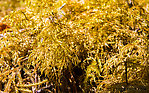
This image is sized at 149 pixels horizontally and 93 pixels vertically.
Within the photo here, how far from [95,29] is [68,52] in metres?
0.21

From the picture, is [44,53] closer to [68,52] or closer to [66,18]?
[68,52]

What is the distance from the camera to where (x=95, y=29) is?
0.94 m

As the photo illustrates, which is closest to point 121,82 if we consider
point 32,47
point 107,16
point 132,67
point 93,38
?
point 132,67

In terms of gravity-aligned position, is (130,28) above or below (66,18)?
below

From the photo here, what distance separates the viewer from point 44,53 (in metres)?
0.83

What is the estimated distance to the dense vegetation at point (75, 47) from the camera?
84cm

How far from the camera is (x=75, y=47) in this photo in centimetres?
88

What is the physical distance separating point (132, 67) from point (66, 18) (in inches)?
17.0

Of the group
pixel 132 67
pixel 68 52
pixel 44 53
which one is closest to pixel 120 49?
pixel 132 67

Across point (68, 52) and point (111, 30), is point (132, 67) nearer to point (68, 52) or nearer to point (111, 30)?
point (111, 30)

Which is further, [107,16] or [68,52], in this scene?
[107,16]

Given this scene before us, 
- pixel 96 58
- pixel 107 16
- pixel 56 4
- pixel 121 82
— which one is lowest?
pixel 121 82

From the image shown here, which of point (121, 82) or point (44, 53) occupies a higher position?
point (44, 53)

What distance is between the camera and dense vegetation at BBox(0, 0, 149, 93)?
→ 837 mm
